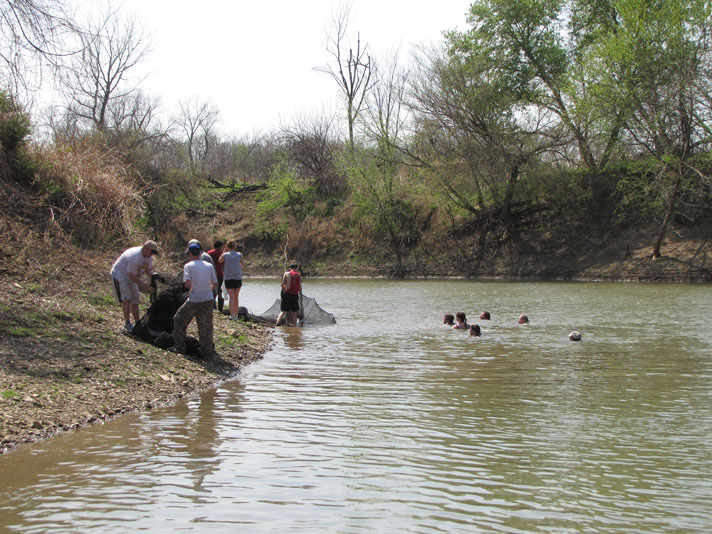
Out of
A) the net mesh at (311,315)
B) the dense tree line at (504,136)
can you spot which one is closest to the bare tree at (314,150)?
the dense tree line at (504,136)

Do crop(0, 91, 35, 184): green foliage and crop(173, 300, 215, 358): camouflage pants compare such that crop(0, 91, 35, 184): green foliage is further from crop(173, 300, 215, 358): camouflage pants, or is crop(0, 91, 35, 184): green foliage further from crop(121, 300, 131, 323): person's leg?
crop(173, 300, 215, 358): camouflage pants

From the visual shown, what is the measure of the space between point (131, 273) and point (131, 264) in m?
0.15

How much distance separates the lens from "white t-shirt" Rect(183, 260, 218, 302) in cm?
1038

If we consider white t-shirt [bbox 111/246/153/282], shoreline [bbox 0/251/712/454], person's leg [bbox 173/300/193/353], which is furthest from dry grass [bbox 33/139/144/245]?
person's leg [bbox 173/300/193/353]

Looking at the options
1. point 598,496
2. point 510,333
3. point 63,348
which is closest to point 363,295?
point 510,333

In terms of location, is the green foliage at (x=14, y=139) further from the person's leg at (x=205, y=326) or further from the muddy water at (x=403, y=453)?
the muddy water at (x=403, y=453)

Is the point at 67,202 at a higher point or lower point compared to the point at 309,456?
higher

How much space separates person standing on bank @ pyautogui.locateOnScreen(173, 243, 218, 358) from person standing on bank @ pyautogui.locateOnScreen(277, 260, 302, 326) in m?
6.00

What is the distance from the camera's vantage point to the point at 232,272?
15758 mm

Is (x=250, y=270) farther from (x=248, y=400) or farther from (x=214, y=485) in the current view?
(x=214, y=485)

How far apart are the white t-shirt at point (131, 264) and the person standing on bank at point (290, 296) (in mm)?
5882

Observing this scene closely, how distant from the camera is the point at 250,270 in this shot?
47156 millimetres

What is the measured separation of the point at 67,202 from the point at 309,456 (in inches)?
481

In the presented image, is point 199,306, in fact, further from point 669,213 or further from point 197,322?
point 669,213
